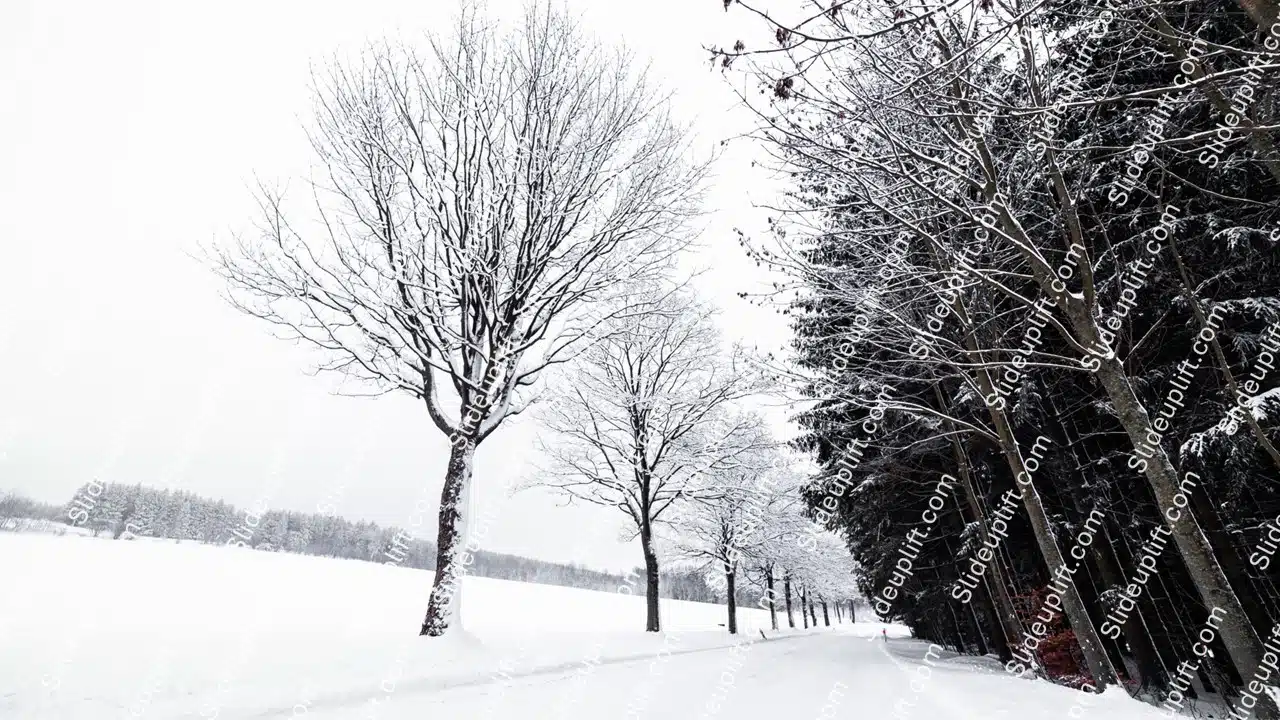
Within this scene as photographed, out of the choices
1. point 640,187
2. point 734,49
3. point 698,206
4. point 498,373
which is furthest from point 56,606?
point 698,206

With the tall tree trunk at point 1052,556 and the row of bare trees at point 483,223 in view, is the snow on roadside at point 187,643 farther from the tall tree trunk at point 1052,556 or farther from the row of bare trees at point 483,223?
the tall tree trunk at point 1052,556

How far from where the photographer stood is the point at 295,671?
209 inches

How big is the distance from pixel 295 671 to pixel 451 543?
2.78 m

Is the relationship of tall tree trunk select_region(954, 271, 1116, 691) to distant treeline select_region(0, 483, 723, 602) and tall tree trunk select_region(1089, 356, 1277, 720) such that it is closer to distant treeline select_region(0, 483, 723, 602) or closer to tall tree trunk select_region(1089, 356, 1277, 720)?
tall tree trunk select_region(1089, 356, 1277, 720)

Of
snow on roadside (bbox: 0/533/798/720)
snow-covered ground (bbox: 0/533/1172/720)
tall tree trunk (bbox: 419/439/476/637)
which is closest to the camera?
snow on roadside (bbox: 0/533/798/720)

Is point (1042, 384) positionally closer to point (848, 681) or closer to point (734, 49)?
point (848, 681)

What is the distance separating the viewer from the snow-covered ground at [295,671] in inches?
170

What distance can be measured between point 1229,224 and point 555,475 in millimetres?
15799

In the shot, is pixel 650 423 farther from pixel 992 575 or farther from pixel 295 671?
pixel 295 671

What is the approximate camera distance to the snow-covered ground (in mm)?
4309

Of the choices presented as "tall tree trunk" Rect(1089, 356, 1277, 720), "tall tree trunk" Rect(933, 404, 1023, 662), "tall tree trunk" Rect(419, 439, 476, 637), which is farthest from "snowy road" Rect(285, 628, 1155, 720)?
"tall tree trunk" Rect(933, 404, 1023, 662)

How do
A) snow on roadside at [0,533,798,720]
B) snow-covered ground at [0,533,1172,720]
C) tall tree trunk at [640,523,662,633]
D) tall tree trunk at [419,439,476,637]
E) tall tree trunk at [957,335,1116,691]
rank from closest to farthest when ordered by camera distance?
snow on roadside at [0,533,798,720] → snow-covered ground at [0,533,1172,720] → tall tree trunk at [957,335,1116,691] → tall tree trunk at [419,439,476,637] → tall tree trunk at [640,523,662,633]

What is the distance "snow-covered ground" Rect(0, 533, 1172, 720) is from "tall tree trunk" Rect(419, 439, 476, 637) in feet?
1.11

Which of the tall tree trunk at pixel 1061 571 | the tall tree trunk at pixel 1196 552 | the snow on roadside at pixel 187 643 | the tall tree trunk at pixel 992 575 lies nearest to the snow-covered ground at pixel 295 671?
the snow on roadside at pixel 187 643
